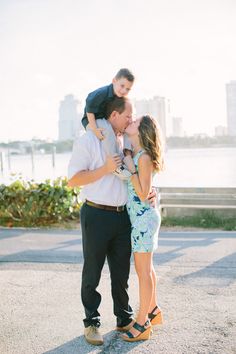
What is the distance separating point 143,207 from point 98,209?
339mm

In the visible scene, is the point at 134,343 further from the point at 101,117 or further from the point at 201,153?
the point at 201,153

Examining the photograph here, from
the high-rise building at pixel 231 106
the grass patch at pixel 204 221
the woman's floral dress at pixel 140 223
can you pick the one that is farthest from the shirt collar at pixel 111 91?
the high-rise building at pixel 231 106

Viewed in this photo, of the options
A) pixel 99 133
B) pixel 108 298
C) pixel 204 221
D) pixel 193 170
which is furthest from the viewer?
pixel 193 170

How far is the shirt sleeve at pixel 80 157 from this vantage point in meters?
3.48

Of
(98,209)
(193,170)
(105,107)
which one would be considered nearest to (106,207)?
(98,209)

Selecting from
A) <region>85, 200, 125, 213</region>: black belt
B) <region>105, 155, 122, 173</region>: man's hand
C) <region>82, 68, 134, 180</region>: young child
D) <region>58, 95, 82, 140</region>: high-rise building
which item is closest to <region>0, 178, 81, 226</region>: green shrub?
<region>82, 68, 134, 180</region>: young child

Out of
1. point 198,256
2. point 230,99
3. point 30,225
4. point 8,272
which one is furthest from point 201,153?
point 8,272

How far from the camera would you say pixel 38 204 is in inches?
352

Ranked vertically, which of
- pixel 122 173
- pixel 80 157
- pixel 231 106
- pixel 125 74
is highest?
pixel 231 106

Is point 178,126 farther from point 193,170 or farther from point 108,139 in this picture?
point 108,139

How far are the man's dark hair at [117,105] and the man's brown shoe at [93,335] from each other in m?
1.62

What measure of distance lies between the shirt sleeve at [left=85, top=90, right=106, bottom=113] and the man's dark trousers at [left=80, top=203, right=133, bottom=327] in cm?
74

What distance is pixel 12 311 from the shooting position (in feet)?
14.2

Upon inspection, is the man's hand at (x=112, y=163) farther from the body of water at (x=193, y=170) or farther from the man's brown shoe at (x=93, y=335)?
the body of water at (x=193, y=170)
